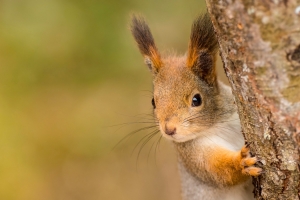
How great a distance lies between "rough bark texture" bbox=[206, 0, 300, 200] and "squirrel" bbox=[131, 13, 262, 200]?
1.20 ft

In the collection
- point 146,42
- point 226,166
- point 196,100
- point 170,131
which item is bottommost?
point 226,166

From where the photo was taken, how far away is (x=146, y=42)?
79.0 inches

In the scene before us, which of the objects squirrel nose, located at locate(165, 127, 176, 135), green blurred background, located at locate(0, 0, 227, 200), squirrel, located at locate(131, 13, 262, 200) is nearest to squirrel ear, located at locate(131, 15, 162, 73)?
squirrel, located at locate(131, 13, 262, 200)

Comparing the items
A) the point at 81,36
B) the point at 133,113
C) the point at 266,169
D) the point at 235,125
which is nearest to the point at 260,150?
the point at 266,169

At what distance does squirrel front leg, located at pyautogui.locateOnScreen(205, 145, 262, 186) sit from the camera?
1.62 metres

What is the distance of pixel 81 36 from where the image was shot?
321 cm

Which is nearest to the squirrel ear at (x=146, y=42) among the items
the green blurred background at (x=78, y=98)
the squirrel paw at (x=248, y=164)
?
the squirrel paw at (x=248, y=164)

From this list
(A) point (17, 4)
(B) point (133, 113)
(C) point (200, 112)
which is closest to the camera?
(C) point (200, 112)

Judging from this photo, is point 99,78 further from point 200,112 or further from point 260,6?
point 260,6

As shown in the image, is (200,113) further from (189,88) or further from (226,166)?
(226,166)

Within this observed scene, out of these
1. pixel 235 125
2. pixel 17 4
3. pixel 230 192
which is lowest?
pixel 230 192

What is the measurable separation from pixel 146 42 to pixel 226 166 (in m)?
0.68

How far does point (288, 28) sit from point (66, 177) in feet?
9.91

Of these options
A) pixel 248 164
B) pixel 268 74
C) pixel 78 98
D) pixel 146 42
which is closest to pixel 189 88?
pixel 146 42
